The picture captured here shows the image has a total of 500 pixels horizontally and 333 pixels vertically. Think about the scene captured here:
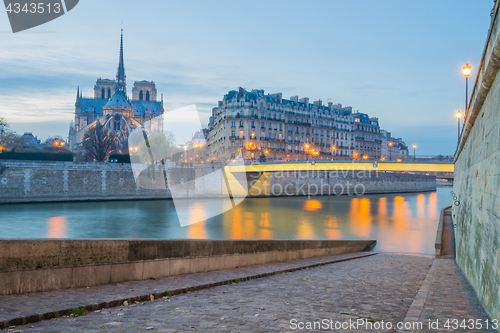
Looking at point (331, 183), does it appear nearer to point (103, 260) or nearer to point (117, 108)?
point (117, 108)

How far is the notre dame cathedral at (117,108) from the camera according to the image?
11577 cm

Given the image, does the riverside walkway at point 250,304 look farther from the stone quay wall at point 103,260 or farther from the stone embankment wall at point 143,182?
the stone embankment wall at point 143,182

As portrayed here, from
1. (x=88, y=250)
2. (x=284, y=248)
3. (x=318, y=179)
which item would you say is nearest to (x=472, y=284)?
(x=284, y=248)

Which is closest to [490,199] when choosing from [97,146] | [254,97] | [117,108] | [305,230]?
[305,230]

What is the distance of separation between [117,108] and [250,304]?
4730 inches

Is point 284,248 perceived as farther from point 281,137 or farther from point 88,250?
point 281,137

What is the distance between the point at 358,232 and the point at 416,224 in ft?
27.0

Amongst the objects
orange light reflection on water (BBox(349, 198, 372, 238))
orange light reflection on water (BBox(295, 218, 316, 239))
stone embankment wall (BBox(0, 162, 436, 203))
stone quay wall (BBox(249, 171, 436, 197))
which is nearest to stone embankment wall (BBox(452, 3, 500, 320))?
orange light reflection on water (BBox(295, 218, 316, 239))

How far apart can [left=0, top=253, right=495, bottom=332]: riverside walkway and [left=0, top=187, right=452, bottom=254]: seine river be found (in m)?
16.0

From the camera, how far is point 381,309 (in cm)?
631

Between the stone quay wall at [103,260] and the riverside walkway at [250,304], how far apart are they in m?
0.22

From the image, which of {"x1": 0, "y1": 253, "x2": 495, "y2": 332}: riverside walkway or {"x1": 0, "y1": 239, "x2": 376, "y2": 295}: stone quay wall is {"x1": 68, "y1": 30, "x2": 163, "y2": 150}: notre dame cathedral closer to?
{"x1": 0, "y1": 239, "x2": 376, "y2": 295}: stone quay wall

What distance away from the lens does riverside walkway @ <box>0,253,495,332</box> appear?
5.02 metres

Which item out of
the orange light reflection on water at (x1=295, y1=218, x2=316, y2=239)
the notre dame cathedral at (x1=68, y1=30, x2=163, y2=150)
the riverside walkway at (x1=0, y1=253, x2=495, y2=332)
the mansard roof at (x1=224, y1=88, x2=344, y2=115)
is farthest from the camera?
the notre dame cathedral at (x1=68, y1=30, x2=163, y2=150)
